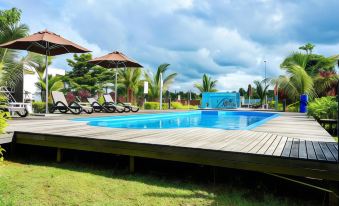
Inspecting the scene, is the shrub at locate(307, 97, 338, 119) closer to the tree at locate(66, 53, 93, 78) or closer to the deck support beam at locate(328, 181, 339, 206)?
the deck support beam at locate(328, 181, 339, 206)

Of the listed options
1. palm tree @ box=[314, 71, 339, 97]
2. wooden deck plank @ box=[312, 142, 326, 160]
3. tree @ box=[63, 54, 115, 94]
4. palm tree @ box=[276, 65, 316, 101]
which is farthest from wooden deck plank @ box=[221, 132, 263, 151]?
tree @ box=[63, 54, 115, 94]

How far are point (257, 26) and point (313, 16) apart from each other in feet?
16.2

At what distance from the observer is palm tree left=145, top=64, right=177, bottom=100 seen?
973 inches

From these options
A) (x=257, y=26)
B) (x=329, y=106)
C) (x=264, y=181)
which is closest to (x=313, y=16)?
(x=329, y=106)

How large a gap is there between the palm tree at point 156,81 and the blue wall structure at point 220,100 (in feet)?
13.6

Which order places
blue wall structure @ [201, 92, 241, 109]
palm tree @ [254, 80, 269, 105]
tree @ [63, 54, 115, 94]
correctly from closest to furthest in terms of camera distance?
blue wall structure @ [201, 92, 241, 109], palm tree @ [254, 80, 269, 105], tree @ [63, 54, 115, 94]

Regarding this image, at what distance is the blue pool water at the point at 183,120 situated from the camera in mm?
8600

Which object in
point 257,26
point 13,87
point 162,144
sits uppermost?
point 257,26

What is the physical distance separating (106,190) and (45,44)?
8477mm

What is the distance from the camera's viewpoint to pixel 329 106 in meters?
8.84

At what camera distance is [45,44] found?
10477mm

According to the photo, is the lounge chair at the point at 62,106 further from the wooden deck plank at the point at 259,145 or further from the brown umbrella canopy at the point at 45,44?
the wooden deck plank at the point at 259,145

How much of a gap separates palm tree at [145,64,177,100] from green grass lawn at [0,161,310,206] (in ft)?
66.7

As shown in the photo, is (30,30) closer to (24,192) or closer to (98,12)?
(98,12)
